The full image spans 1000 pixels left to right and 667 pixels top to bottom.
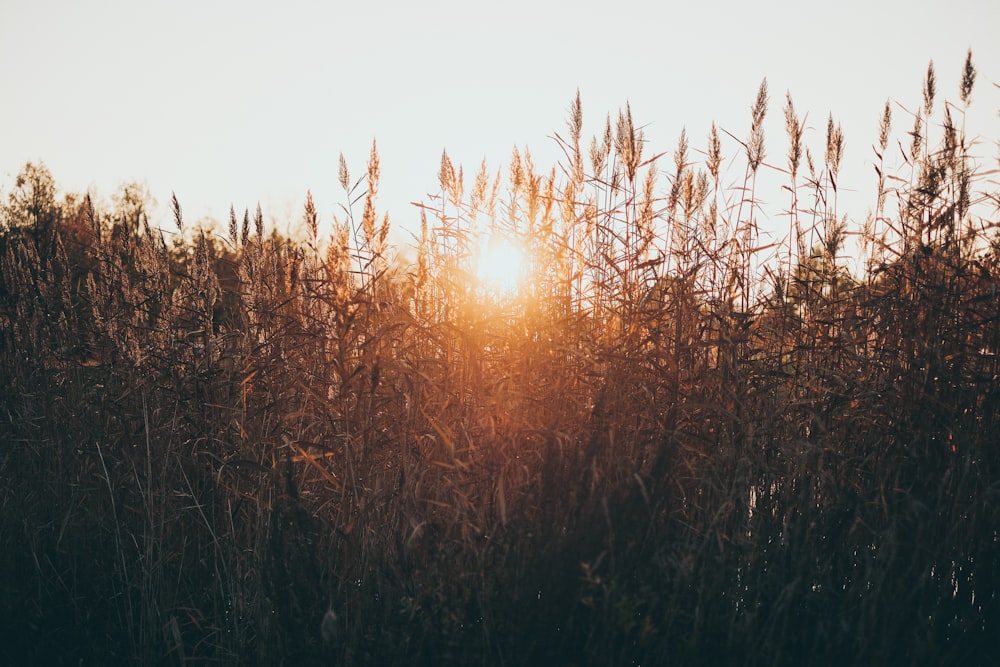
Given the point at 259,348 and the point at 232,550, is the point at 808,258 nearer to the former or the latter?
the point at 259,348

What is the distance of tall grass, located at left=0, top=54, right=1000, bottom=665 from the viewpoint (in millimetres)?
2521

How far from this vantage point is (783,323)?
11.4 ft

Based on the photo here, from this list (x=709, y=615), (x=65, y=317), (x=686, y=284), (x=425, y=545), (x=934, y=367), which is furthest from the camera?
(x=65, y=317)

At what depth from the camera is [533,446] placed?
10.0ft

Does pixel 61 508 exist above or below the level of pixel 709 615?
above

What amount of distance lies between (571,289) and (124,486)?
83.4 inches

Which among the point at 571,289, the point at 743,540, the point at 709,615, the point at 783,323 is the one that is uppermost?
the point at 571,289

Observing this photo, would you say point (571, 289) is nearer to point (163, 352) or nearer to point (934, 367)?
point (934, 367)

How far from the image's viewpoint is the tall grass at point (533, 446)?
252 centimetres

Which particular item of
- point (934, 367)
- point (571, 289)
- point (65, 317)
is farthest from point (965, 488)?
point (65, 317)

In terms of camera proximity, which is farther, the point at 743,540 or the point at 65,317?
the point at 65,317

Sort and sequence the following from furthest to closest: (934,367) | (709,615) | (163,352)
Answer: (163,352)
(934,367)
(709,615)

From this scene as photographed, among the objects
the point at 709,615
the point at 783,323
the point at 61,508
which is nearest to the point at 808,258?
the point at 783,323

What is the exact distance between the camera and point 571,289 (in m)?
3.58
